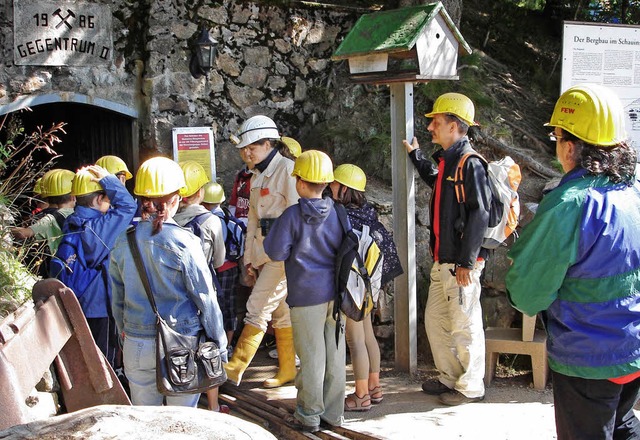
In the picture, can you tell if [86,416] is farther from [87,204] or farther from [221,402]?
[221,402]

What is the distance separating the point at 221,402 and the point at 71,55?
3585mm

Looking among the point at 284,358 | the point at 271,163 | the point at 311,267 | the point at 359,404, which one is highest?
the point at 271,163

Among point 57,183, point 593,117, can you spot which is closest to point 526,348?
point 593,117

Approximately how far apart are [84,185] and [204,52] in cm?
279

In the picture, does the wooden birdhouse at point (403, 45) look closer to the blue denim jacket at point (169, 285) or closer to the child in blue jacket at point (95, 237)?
the child in blue jacket at point (95, 237)

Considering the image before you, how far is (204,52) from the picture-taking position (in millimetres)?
7223

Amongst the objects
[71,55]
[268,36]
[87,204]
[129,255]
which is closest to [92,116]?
[71,55]

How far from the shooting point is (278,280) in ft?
18.2

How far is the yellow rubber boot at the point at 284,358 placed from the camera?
5.72m

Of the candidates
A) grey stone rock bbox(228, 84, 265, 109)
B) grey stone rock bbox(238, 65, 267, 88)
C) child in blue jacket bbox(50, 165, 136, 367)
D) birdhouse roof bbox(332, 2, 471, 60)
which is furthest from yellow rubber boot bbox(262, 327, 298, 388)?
grey stone rock bbox(238, 65, 267, 88)

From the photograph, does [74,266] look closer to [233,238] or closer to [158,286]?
[158,286]

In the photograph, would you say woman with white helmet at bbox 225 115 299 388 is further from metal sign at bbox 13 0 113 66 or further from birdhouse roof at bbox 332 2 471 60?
metal sign at bbox 13 0 113 66

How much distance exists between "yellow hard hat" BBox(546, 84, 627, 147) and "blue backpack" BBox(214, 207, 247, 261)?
10.7 ft

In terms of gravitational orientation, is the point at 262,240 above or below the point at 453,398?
above
